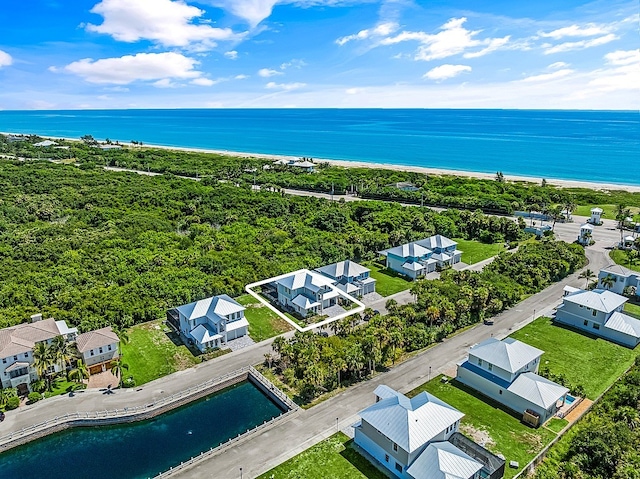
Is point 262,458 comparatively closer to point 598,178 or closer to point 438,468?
→ point 438,468

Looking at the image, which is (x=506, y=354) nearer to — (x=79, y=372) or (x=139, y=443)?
(x=139, y=443)

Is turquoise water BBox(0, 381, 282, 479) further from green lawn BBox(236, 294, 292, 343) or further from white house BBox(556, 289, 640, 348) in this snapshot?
white house BBox(556, 289, 640, 348)

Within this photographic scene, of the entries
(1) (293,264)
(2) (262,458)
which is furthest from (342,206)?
(2) (262,458)

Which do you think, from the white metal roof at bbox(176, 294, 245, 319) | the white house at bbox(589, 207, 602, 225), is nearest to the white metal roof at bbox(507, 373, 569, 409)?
the white metal roof at bbox(176, 294, 245, 319)

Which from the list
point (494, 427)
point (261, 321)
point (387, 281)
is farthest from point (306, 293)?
point (494, 427)

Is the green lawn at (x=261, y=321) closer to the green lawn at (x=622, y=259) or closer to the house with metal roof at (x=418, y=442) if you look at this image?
the house with metal roof at (x=418, y=442)

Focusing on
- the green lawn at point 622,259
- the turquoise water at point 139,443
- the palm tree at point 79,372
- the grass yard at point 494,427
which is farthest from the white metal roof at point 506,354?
the green lawn at point 622,259
